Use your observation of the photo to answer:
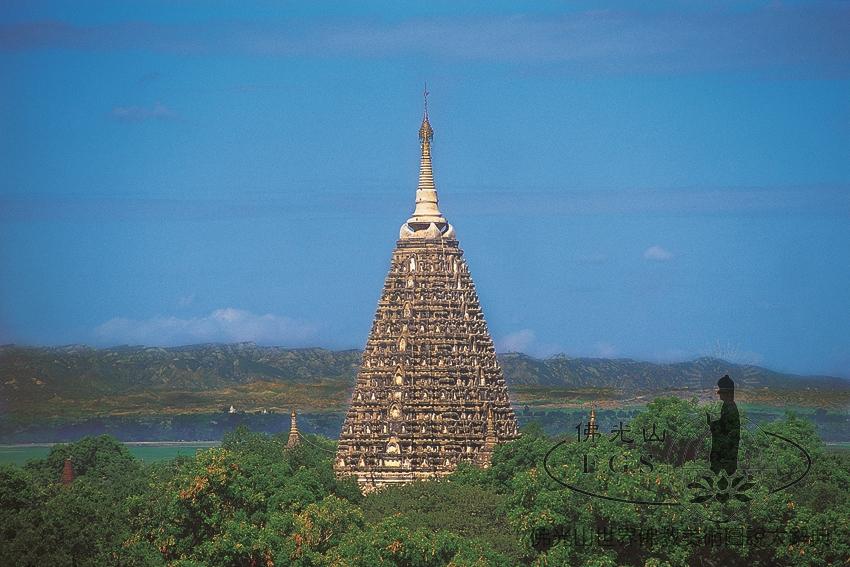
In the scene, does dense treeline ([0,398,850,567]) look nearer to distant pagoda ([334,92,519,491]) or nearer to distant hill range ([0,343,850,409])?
distant hill range ([0,343,850,409])

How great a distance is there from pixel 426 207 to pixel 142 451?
6862 cm

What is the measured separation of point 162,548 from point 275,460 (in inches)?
569

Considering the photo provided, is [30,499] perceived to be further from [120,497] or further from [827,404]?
[827,404]

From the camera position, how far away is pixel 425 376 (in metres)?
110

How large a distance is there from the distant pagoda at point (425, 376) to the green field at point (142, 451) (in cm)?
1596

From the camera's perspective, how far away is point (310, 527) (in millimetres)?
78000

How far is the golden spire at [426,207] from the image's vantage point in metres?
111

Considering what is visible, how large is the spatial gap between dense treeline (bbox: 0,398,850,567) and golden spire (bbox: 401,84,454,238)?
1449 cm

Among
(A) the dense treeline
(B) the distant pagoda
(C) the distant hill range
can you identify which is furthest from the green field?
(A) the dense treeline

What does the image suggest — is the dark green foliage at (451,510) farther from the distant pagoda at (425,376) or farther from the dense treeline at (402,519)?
the distant pagoda at (425,376)

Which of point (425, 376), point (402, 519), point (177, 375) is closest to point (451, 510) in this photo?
point (402, 519)

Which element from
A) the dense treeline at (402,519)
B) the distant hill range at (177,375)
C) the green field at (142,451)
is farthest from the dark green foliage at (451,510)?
the green field at (142,451)

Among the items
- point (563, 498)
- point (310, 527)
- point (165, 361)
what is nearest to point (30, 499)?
point (310, 527)

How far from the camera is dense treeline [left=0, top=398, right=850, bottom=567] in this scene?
7350 centimetres
